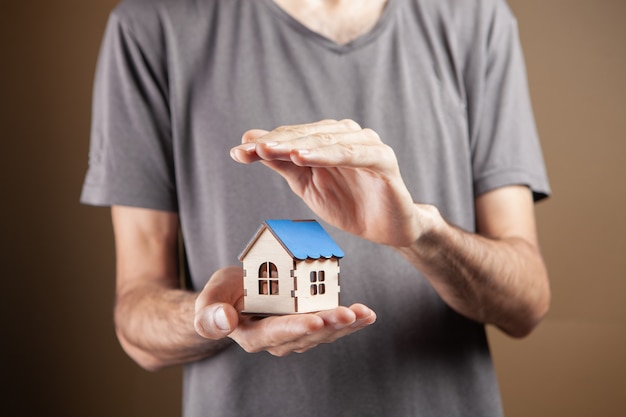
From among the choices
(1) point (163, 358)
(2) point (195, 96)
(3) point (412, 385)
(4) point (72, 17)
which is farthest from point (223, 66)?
(4) point (72, 17)

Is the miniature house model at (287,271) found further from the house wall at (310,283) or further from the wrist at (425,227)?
the wrist at (425,227)

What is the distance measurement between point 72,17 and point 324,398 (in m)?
1.22

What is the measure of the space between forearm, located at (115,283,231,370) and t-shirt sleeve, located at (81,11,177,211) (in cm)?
17

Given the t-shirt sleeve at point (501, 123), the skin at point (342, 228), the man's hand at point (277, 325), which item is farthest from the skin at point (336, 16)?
the man's hand at point (277, 325)

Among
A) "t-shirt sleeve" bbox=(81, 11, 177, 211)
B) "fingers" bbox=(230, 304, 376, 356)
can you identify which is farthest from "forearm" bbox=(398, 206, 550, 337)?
"t-shirt sleeve" bbox=(81, 11, 177, 211)

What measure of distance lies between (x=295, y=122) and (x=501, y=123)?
39 cm

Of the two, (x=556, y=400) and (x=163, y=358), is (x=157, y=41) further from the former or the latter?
(x=556, y=400)

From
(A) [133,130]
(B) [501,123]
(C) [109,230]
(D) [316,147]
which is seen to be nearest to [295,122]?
(A) [133,130]

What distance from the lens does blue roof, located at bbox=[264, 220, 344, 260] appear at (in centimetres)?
100

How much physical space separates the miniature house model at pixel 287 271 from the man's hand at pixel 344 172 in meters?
0.05

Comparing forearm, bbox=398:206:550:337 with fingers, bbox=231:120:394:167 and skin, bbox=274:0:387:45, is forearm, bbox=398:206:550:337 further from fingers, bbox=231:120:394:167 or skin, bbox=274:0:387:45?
skin, bbox=274:0:387:45

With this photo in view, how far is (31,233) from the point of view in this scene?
6.18ft

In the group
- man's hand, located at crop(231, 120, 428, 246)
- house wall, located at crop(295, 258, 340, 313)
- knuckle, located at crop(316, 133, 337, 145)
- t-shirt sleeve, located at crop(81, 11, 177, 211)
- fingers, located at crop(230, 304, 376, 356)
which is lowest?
fingers, located at crop(230, 304, 376, 356)

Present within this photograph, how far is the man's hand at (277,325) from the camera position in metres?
0.87
